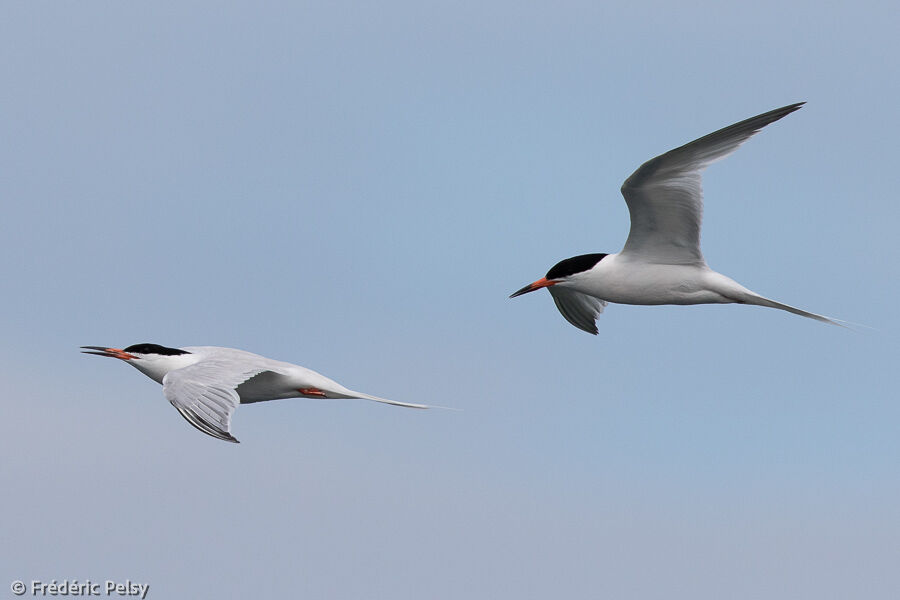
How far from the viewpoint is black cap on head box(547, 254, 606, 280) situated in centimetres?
1152

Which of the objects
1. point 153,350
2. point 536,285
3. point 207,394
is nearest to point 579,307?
point 536,285

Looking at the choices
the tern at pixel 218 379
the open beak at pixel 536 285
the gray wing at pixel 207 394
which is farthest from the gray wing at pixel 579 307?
the gray wing at pixel 207 394

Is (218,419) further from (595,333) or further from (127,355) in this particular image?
(595,333)

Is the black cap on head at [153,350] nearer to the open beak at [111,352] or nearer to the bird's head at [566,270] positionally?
the open beak at [111,352]

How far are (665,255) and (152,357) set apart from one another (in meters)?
4.84

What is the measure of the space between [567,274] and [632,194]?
1.34 m

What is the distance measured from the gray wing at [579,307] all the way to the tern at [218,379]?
2304mm

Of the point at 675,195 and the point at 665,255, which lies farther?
the point at 665,255

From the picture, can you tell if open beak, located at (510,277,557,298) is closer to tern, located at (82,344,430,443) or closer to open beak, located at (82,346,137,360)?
tern, located at (82,344,430,443)

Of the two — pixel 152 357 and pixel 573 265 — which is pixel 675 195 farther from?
pixel 152 357

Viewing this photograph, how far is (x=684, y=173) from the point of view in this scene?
10.4 m

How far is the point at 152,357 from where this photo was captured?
11.7 meters

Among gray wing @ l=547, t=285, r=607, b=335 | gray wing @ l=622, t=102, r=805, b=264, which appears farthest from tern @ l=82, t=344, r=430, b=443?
gray wing @ l=622, t=102, r=805, b=264

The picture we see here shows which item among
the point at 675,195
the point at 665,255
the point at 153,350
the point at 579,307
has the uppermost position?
the point at 675,195
